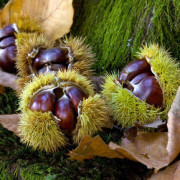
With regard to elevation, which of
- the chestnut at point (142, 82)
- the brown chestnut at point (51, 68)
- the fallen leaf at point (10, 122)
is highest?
the chestnut at point (142, 82)

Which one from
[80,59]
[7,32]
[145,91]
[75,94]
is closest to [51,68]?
[80,59]

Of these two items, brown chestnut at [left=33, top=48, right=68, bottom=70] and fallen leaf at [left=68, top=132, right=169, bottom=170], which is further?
brown chestnut at [left=33, top=48, right=68, bottom=70]

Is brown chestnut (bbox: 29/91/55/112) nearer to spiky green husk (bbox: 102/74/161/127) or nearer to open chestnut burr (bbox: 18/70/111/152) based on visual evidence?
open chestnut burr (bbox: 18/70/111/152)

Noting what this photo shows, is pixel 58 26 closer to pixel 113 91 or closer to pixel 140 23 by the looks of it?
pixel 140 23

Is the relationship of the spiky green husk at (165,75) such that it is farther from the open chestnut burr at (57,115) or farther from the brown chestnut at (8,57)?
the brown chestnut at (8,57)

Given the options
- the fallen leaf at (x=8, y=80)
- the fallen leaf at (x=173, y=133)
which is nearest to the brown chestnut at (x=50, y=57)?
the fallen leaf at (x=8, y=80)

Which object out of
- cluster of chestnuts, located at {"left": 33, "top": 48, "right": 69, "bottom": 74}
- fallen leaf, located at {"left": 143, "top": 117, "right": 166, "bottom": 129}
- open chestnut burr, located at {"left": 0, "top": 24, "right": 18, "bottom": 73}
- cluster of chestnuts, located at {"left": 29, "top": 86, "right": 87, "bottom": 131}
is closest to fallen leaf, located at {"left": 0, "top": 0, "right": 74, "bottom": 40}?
open chestnut burr, located at {"left": 0, "top": 24, "right": 18, "bottom": 73}

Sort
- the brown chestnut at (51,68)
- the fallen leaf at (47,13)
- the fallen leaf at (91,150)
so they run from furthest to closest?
the fallen leaf at (47,13) < the brown chestnut at (51,68) < the fallen leaf at (91,150)
